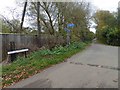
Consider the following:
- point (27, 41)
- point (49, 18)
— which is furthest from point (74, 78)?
point (49, 18)

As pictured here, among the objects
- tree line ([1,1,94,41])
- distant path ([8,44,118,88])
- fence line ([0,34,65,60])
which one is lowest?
distant path ([8,44,118,88])

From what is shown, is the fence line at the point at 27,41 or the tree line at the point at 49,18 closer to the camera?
the fence line at the point at 27,41

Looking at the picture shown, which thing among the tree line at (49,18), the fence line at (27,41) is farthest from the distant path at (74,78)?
the tree line at (49,18)

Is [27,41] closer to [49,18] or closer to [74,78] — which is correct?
[49,18]

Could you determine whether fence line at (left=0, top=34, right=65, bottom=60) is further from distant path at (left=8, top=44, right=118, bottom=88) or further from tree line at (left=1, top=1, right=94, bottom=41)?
distant path at (left=8, top=44, right=118, bottom=88)

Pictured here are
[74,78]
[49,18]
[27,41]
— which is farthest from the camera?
[49,18]

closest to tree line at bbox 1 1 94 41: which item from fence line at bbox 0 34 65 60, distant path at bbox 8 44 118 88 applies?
fence line at bbox 0 34 65 60

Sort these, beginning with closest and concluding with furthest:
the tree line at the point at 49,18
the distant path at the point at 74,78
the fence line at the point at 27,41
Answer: the distant path at the point at 74,78, the fence line at the point at 27,41, the tree line at the point at 49,18

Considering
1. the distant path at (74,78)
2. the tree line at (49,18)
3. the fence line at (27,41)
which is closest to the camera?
the distant path at (74,78)

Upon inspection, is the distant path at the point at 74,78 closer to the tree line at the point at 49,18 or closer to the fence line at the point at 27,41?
the fence line at the point at 27,41

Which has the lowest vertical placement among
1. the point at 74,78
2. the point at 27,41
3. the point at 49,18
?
the point at 74,78

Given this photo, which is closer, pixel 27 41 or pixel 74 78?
pixel 74 78

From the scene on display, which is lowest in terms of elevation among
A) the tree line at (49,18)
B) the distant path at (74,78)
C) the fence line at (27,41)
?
the distant path at (74,78)

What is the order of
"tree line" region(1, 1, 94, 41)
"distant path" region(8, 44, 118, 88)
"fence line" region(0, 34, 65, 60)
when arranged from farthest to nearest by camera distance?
1. "tree line" region(1, 1, 94, 41)
2. "fence line" region(0, 34, 65, 60)
3. "distant path" region(8, 44, 118, 88)
